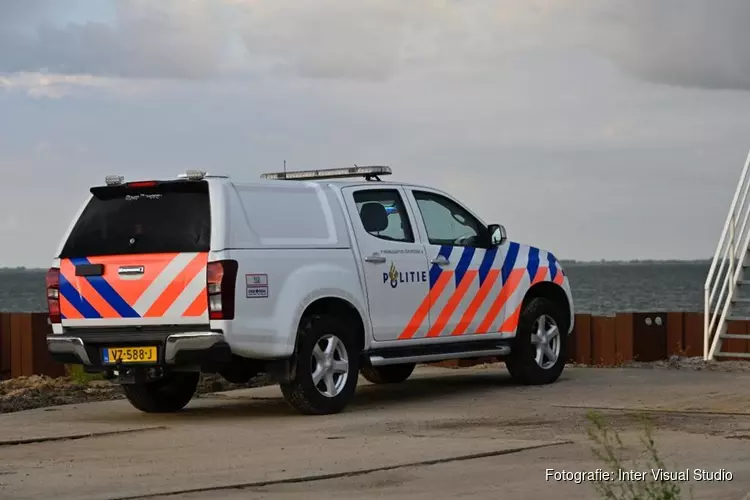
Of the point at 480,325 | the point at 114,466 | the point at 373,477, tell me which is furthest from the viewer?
the point at 480,325

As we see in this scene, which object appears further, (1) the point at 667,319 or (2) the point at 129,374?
(1) the point at 667,319

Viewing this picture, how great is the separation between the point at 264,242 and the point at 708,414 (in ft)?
11.9

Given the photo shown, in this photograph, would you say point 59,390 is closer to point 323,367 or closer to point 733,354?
point 323,367

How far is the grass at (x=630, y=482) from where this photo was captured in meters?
6.36

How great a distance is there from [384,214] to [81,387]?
3.98 m

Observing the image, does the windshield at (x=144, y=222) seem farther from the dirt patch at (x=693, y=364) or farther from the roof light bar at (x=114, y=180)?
the dirt patch at (x=693, y=364)

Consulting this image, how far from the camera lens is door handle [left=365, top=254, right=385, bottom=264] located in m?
12.6

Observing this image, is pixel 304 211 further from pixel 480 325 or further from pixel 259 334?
pixel 480 325

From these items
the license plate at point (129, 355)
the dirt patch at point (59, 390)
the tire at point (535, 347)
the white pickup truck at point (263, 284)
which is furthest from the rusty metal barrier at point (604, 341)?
the license plate at point (129, 355)

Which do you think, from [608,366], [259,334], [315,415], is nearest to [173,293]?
[259,334]

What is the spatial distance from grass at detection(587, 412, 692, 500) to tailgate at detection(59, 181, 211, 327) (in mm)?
3306

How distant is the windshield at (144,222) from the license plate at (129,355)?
2.49ft

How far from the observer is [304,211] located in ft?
40.4

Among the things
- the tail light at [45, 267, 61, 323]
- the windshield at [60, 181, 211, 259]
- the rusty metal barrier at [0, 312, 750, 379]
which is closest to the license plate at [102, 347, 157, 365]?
the tail light at [45, 267, 61, 323]
